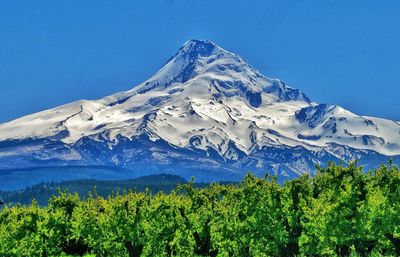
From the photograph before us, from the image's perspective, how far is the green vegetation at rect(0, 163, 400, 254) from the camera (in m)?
72.2

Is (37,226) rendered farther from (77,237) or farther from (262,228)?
(262,228)

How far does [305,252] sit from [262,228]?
6.68 meters

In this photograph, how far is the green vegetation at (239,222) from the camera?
7219cm

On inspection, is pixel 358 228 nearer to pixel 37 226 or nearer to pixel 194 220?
pixel 194 220

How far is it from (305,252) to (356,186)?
1220 cm

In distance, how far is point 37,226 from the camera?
9581cm

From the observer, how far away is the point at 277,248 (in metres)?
77.7

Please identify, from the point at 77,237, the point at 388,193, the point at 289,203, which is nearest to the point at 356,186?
the point at 388,193

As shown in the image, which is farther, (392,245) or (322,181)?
(322,181)

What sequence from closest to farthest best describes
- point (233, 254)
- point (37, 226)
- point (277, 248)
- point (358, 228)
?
point (358, 228)
point (277, 248)
point (233, 254)
point (37, 226)

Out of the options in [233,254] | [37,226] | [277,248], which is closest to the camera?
[277,248]

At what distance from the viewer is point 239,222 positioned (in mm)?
84188

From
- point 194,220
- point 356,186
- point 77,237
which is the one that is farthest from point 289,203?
point 77,237

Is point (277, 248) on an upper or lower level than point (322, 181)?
lower
